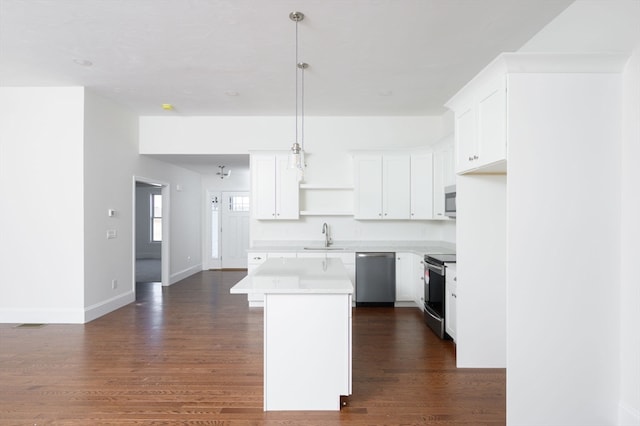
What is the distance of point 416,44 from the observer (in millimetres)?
3150

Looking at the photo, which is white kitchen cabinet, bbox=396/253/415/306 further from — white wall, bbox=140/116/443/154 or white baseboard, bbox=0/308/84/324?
white baseboard, bbox=0/308/84/324

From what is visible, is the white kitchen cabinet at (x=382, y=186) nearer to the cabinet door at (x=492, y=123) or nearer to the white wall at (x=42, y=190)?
the cabinet door at (x=492, y=123)

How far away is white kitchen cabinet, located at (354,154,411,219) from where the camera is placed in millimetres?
5227

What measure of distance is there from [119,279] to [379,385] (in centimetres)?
410

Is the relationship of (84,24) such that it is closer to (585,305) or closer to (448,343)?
(585,305)

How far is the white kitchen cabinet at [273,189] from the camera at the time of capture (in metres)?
5.29

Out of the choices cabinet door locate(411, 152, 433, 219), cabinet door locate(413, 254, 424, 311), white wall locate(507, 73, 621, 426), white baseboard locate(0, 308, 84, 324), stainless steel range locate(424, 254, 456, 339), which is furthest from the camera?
cabinet door locate(411, 152, 433, 219)

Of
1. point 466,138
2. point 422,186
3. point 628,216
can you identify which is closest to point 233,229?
point 422,186

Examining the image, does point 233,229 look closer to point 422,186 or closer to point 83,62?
point 422,186

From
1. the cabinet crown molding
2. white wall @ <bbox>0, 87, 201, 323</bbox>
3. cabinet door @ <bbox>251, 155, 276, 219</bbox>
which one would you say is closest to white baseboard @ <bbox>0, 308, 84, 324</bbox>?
white wall @ <bbox>0, 87, 201, 323</bbox>

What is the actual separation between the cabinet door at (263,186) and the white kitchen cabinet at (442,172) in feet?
7.79

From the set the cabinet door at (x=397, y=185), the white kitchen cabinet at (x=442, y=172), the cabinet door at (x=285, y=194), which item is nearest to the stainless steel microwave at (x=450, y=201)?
the white kitchen cabinet at (x=442, y=172)

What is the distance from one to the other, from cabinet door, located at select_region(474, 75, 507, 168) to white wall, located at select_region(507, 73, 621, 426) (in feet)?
0.32

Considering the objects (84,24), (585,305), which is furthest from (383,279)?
(84,24)
